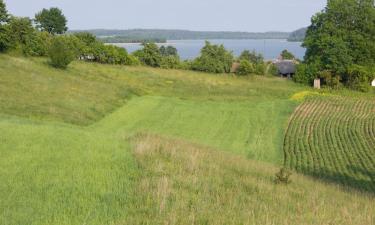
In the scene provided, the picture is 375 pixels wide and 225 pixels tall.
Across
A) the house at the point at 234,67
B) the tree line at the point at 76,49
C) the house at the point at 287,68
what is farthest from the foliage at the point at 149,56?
the house at the point at 287,68

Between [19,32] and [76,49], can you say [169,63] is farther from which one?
[19,32]

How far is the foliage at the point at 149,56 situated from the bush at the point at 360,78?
3372 cm

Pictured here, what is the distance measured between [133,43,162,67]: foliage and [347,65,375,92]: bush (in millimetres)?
33722

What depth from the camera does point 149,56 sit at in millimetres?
91188

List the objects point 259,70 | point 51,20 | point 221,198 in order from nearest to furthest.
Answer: point 221,198, point 259,70, point 51,20

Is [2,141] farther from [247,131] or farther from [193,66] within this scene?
[193,66]

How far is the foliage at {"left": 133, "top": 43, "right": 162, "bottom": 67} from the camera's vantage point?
91.2 metres

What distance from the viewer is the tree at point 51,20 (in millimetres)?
98556

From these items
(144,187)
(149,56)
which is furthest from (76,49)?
(144,187)

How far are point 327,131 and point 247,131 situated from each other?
20.4 feet

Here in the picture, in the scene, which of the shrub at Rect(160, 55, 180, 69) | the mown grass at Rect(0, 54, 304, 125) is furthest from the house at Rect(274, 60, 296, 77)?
the shrub at Rect(160, 55, 180, 69)

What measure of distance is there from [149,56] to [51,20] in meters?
22.5

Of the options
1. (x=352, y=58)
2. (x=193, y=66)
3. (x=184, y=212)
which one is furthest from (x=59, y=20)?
(x=184, y=212)

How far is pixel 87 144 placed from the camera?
1560 centimetres
